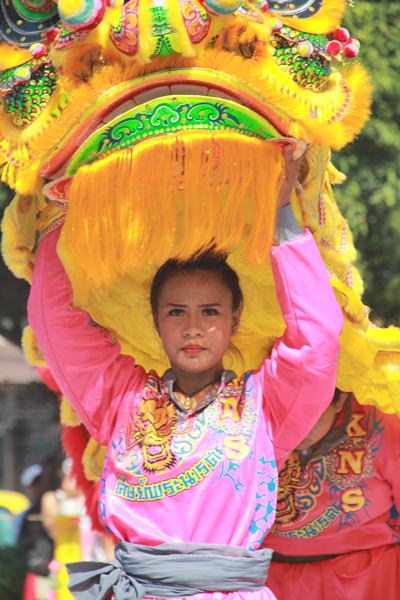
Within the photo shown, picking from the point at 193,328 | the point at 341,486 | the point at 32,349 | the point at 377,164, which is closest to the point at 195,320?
the point at 193,328

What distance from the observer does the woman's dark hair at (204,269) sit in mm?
3035

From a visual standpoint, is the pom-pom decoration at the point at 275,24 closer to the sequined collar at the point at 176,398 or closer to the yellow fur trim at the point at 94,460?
the sequined collar at the point at 176,398

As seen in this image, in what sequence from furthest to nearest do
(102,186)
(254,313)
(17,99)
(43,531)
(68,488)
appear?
(43,531) → (68,488) → (254,313) → (17,99) → (102,186)

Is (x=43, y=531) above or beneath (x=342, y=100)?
beneath

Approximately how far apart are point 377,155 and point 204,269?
3606 millimetres

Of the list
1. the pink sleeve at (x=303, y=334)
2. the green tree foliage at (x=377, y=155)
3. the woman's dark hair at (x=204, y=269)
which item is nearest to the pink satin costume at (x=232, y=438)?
the pink sleeve at (x=303, y=334)

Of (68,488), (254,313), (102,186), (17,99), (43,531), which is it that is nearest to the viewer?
(102,186)

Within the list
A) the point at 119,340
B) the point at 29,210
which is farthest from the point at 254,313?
the point at 29,210

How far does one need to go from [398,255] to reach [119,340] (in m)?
3.49

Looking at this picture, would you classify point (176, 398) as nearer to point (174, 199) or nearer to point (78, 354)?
point (78, 354)

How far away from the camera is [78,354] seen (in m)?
3.12

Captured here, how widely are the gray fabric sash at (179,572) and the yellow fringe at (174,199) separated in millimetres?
665

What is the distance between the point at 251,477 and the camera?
2.87 metres

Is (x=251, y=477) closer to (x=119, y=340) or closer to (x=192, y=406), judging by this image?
(x=192, y=406)
